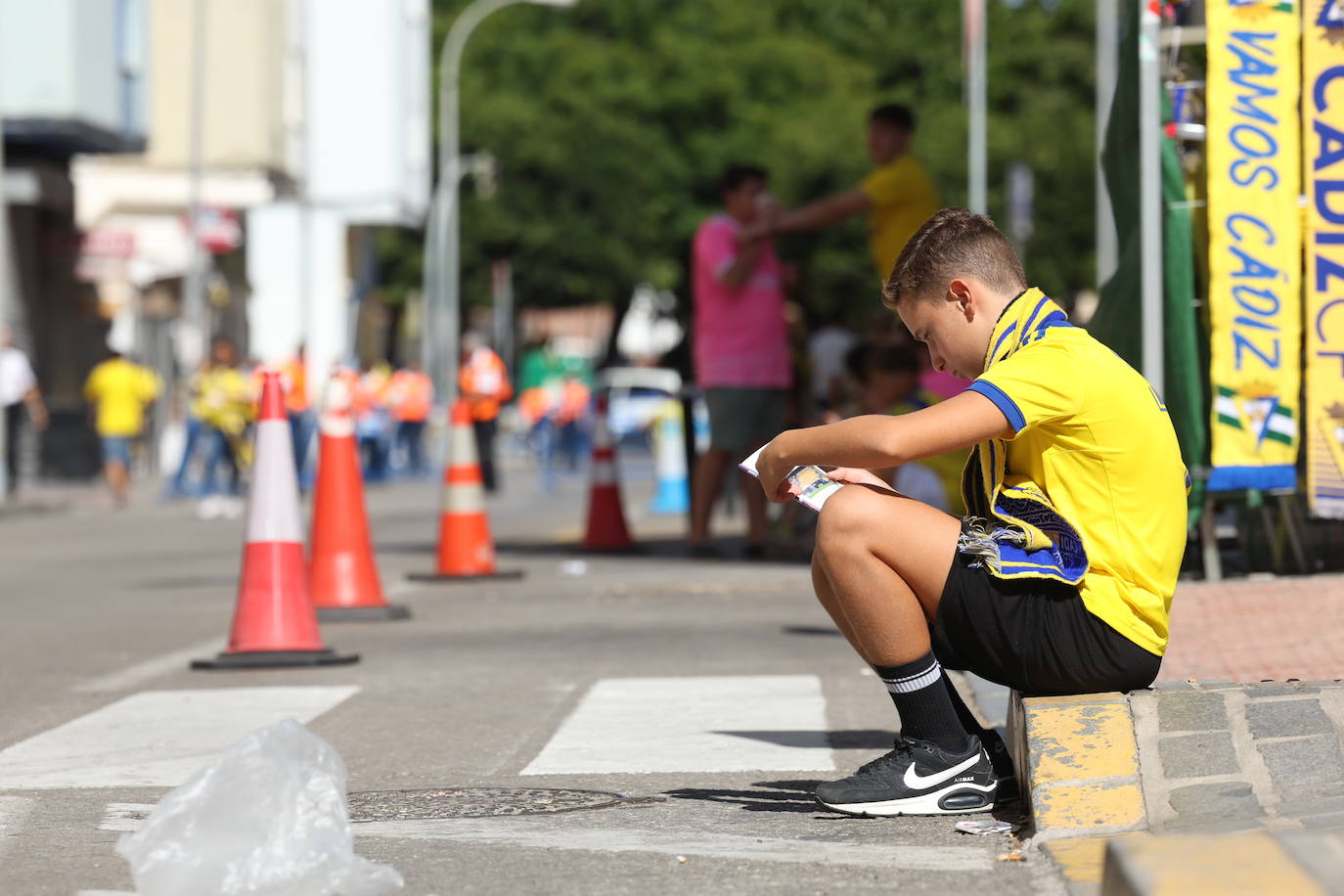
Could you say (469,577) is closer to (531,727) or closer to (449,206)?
(531,727)

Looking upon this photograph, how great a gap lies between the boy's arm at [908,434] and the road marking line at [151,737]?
76.2 inches

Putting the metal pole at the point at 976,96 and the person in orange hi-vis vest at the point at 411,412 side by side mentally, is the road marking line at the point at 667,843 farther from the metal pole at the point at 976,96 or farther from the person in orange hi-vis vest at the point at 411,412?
the person in orange hi-vis vest at the point at 411,412

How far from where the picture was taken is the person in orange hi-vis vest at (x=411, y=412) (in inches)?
1405

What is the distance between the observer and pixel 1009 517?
490 cm

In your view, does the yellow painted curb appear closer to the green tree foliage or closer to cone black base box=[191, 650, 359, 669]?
cone black base box=[191, 650, 359, 669]

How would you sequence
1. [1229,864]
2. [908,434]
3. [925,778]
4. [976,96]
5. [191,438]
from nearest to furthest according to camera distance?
[1229,864], [908,434], [925,778], [191,438], [976,96]

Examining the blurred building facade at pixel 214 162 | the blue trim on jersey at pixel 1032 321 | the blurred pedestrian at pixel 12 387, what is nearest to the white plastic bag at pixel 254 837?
the blue trim on jersey at pixel 1032 321

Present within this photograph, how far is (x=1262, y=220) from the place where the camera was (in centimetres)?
823

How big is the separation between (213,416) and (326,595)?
1548cm

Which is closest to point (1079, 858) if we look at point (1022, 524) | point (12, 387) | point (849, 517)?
point (1022, 524)

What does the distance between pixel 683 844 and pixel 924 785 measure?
56 cm

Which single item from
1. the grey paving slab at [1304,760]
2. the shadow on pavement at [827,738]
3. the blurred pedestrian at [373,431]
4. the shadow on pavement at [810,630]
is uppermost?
the grey paving slab at [1304,760]

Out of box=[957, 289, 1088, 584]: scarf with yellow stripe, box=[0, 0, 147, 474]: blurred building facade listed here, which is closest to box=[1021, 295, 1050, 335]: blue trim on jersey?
box=[957, 289, 1088, 584]: scarf with yellow stripe

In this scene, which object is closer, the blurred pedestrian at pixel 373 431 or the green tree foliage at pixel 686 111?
the blurred pedestrian at pixel 373 431
